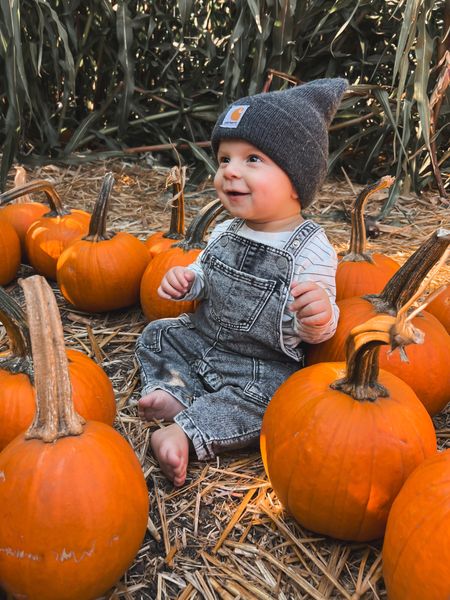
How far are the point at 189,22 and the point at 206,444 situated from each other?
165 inches

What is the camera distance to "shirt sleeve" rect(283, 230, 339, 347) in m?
1.86

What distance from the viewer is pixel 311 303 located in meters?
1.68

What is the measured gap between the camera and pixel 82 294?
255 cm

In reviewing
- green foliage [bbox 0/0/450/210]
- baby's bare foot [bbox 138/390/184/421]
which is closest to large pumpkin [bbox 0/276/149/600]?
baby's bare foot [bbox 138/390/184/421]

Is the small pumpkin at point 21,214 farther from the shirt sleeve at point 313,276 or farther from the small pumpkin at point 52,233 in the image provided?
the shirt sleeve at point 313,276

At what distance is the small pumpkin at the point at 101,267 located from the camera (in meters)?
2.49

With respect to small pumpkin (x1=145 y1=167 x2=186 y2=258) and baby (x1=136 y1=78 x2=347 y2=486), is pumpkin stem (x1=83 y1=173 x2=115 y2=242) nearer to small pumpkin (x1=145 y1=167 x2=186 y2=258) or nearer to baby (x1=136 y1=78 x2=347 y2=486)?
small pumpkin (x1=145 y1=167 x2=186 y2=258)

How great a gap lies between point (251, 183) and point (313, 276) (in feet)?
1.14

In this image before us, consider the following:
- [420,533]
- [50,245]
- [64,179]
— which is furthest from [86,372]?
[64,179]

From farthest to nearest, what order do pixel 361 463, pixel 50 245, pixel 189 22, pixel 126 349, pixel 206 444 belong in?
pixel 189 22 → pixel 50 245 → pixel 126 349 → pixel 206 444 → pixel 361 463

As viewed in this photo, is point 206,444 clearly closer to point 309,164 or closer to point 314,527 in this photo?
point 314,527

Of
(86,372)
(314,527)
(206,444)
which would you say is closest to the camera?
(314,527)

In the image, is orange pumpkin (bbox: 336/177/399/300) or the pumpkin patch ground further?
orange pumpkin (bbox: 336/177/399/300)

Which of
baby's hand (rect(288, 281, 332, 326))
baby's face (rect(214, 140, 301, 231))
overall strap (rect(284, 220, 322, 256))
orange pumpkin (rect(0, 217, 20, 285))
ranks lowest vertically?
orange pumpkin (rect(0, 217, 20, 285))
